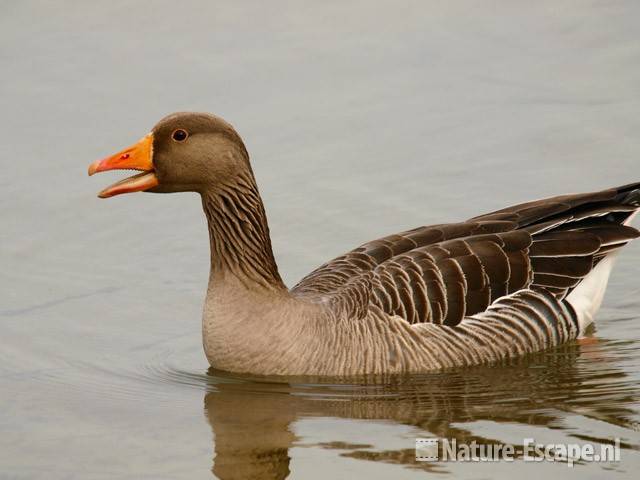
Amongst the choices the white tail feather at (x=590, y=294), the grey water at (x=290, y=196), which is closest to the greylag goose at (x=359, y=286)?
the white tail feather at (x=590, y=294)

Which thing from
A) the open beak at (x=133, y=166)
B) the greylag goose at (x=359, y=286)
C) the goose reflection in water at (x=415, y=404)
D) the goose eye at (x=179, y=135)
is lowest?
the goose reflection in water at (x=415, y=404)

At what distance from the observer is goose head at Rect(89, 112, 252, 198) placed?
11094 mm

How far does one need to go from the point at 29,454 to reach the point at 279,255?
492 cm

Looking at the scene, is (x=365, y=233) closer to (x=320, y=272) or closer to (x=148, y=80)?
(x=320, y=272)

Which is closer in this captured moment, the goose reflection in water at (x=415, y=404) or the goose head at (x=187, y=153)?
the goose reflection in water at (x=415, y=404)

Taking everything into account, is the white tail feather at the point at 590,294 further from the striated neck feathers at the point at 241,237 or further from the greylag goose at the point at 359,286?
the striated neck feathers at the point at 241,237

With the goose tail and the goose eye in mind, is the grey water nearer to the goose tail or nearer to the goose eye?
the goose tail

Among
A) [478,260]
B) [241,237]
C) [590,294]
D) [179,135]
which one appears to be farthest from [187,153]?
[590,294]

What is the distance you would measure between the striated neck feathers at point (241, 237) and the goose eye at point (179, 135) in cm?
51

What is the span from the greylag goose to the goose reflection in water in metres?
0.20

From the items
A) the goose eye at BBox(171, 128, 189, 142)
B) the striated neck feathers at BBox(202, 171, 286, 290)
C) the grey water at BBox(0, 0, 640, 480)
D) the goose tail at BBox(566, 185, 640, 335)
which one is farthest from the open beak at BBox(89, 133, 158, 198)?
the goose tail at BBox(566, 185, 640, 335)

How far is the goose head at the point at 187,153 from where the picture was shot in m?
11.1

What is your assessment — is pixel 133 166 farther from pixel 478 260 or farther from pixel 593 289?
pixel 593 289

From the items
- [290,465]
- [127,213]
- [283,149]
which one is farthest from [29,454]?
[283,149]
